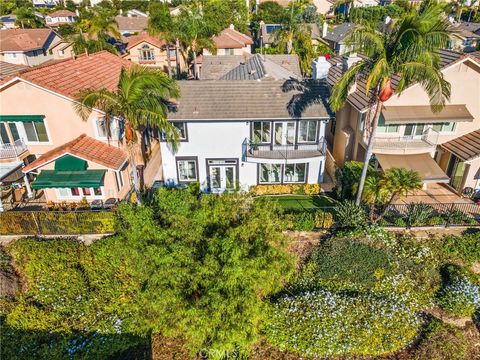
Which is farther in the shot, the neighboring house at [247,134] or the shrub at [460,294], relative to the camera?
the neighboring house at [247,134]

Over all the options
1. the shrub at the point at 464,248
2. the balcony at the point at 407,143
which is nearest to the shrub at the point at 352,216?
the shrub at the point at 464,248

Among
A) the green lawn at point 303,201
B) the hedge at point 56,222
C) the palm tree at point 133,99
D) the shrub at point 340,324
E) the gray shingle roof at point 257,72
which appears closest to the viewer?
the shrub at point 340,324

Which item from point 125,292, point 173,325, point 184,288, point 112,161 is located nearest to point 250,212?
point 184,288

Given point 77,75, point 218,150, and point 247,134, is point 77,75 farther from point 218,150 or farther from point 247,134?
point 247,134

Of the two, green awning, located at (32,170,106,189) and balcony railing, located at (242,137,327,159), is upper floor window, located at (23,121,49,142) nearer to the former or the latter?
green awning, located at (32,170,106,189)

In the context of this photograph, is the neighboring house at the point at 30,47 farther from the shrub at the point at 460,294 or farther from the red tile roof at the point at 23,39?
the shrub at the point at 460,294

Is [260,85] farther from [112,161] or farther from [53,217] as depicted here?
[53,217]

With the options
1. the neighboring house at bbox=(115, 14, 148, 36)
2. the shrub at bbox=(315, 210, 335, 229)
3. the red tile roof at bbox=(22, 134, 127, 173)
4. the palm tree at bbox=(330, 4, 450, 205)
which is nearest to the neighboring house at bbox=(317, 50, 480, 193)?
the shrub at bbox=(315, 210, 335, 229)

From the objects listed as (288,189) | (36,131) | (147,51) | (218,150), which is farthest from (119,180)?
(147,51)
